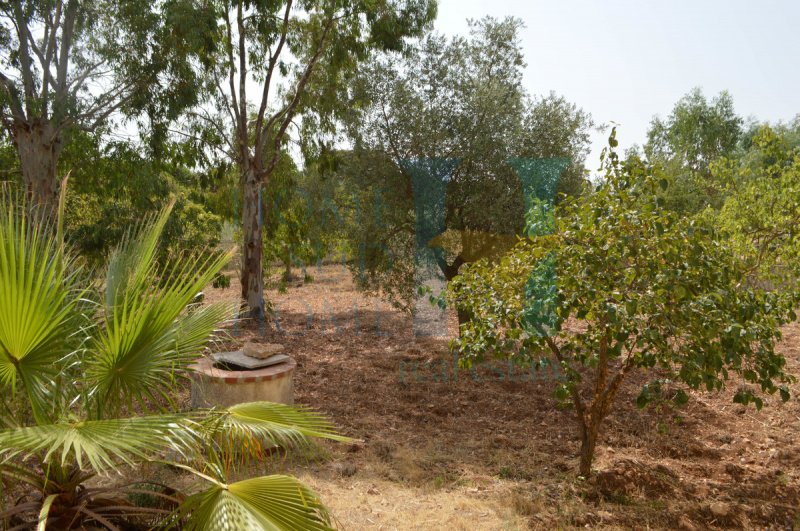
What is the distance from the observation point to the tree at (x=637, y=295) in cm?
422

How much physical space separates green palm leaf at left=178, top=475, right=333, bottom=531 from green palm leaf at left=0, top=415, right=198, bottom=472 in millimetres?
314

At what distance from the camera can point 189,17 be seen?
993 cm

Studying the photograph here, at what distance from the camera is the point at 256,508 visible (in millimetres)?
2311

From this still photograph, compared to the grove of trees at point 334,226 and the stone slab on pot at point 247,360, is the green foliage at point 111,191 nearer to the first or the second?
the grove of trees at point 334,226

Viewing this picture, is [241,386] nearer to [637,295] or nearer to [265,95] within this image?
[637,295]

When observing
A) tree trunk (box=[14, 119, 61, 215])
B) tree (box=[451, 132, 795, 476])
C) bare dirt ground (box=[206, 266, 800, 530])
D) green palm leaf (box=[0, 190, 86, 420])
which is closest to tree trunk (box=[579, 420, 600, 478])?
tree (box=[451, 132, 795, 476])

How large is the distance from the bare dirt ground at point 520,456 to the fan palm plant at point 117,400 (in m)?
2.07

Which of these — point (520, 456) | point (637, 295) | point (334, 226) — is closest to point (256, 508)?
point (637, 295)

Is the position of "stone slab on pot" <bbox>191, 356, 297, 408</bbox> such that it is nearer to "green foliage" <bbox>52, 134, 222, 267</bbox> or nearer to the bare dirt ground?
the bare dirt ground

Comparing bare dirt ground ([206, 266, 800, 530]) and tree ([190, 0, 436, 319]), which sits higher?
tree ([190, 0, 436, 319])

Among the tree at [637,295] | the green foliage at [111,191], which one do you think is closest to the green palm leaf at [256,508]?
the tree at [637,295]

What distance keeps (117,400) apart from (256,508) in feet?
3.09

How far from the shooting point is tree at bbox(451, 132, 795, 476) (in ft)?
13.8

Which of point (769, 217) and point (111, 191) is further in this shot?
point (111, 191)
